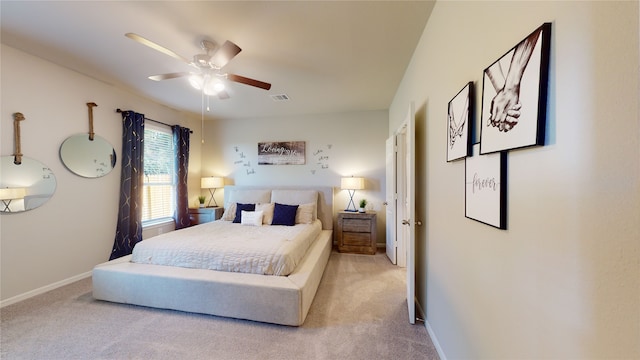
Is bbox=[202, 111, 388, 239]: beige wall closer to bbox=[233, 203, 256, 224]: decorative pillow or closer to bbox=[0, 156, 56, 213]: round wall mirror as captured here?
bbox=[233, 203, 256, 224]: decorative pillow

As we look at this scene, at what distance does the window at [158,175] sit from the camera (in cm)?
383

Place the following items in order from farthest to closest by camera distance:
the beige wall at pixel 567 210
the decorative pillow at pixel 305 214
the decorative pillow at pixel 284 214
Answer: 1. the decorative pillow at pixel 305 214
2. the decorative pillow at pixel 284 214
3. the beige wall at pixel 567 210

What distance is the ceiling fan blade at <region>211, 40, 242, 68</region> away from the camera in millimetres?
1832

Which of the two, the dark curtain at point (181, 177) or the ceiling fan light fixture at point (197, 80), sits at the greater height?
the ceiling fan light fixture at point (197, 80)

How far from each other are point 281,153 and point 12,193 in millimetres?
3343

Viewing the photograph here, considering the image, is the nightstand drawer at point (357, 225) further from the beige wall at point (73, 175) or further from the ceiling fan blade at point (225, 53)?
the ceiling fan blade at point (225, 53)

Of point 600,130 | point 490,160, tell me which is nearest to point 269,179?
point 490,160


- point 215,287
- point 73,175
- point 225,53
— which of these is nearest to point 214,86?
point 225,53

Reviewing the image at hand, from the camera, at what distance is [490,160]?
1.03 metres

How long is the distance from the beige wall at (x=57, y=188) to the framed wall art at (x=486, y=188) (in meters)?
4.12

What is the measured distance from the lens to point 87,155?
2.96 m

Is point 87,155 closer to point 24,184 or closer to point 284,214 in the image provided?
point 24,184

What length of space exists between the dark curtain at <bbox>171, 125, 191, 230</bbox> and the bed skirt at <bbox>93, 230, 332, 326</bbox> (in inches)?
75.4

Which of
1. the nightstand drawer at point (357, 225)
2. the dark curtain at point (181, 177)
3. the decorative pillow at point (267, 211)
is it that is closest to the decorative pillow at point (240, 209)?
the decorative pillow at point (267, 211)
